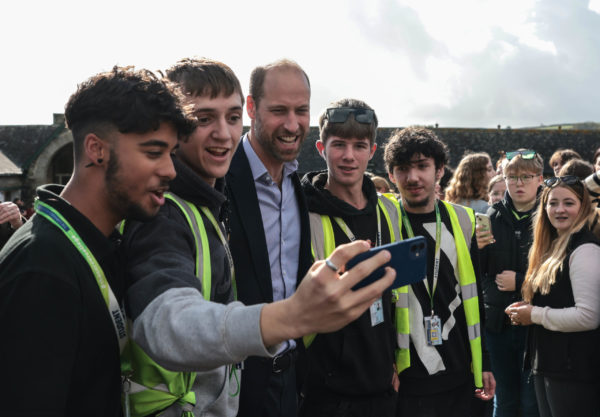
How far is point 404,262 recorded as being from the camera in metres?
1.35

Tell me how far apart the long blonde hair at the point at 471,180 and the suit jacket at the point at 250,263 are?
4419 mm

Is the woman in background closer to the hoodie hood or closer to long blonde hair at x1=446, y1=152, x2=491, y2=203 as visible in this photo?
long blonde hair at x1=446, y1=152, x2=491, y2=203

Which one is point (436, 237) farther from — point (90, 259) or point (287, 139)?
point (90, 259)

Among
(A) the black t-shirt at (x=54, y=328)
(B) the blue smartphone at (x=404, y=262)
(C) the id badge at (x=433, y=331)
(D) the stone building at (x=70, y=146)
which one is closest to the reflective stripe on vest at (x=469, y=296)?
(C) the id badge at (x=433, y=331)

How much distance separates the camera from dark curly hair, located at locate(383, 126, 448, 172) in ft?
12.3

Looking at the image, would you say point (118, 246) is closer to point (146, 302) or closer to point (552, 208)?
point (146, 302)

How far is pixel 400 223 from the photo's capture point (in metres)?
3.56

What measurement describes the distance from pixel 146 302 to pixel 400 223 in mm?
2402

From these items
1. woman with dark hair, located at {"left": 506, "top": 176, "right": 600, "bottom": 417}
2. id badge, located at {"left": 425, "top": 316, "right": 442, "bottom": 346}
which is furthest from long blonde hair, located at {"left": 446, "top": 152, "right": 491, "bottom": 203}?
id badge, located at {"left": 425, "top": 316, "right": 442, "bottom": 346}

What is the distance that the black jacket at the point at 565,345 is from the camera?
365cm

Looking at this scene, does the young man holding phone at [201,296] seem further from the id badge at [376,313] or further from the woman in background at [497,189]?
the woman in background at [497,189]

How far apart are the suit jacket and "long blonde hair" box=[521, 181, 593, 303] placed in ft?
8.22

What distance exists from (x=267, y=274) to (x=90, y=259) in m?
1.16

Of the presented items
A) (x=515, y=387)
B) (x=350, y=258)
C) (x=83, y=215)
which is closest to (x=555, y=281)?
(x=515, y=387)
